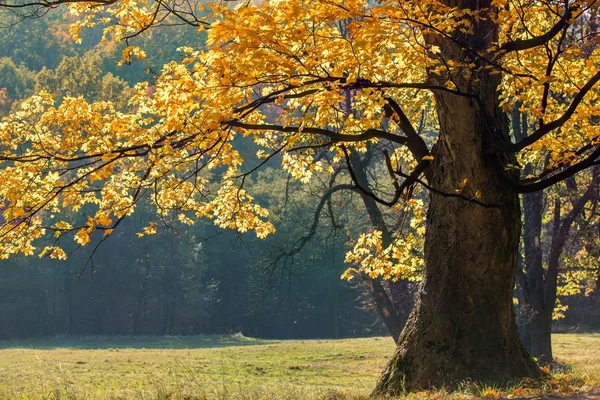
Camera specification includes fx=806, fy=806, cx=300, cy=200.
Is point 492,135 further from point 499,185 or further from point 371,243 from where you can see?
point 371,243

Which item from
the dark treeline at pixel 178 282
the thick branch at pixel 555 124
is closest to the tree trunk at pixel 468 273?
the thick branch at pixel 555 124

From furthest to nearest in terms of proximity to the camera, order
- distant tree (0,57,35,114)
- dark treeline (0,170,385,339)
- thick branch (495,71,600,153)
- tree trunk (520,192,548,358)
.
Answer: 1. distant tree (0,57,35,114)
2. dark treeline (0,170,385,339)
3. tree trunk (520,192,548,358)
4. thick branch (495,71,600,153)

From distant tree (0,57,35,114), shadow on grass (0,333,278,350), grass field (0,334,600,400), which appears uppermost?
distant tree (0,57,35,114)

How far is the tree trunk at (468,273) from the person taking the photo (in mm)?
10750

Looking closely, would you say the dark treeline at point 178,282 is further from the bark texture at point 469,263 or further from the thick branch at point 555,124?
the thick branch at point 555,124

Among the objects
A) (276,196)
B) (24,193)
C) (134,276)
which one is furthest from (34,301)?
(24,193)

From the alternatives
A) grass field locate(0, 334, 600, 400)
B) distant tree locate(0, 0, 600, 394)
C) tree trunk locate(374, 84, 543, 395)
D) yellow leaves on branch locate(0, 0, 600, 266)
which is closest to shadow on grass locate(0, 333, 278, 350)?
grass field locate(0, 334, 600, 400)

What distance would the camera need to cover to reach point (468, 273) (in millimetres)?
10914

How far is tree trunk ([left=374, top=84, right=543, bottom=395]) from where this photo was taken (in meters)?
10.8

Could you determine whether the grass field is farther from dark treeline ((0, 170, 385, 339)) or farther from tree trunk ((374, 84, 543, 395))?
dark treeline ((0, 170, 385, 339))

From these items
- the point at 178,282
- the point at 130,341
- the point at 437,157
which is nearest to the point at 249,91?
the point at 437,157

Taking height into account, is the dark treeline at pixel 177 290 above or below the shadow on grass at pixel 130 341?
above

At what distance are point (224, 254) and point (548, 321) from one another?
42.1 m

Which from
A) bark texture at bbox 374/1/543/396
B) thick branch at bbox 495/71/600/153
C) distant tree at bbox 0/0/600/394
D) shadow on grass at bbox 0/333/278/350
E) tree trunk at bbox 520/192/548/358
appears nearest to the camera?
thick branch at bbox 495/71/600/153
